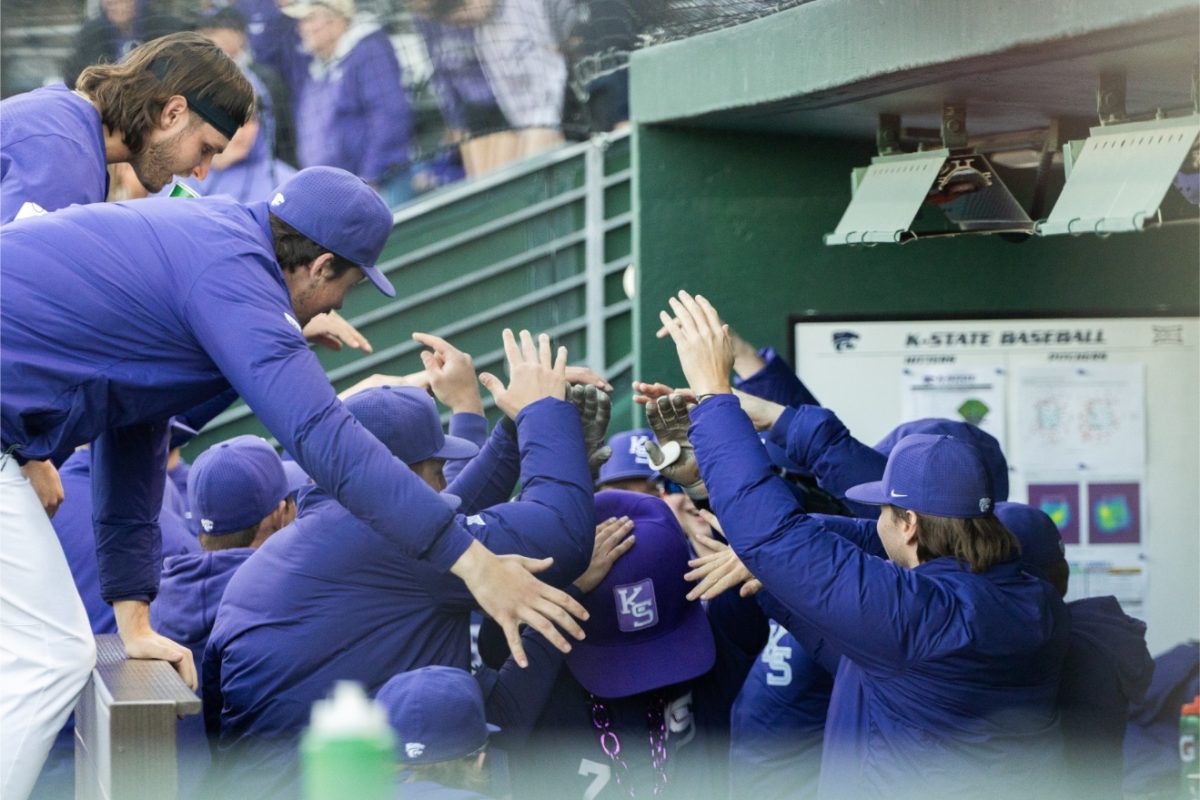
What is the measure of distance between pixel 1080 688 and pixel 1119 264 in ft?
8.47

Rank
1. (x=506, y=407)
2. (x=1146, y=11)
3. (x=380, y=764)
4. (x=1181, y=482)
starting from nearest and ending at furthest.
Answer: (x=380, y=764)
(x=1146, y=11)
(x=506, y=407)
(x=1181, y=482)

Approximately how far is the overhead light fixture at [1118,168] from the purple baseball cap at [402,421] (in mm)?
1553

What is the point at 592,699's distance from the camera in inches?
136

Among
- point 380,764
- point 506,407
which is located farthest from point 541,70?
point 380,764

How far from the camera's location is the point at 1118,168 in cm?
347

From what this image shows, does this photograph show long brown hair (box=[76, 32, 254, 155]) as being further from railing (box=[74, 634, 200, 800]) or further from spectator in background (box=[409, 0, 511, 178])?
spectator in background (box=[409, 0, 511, 178])

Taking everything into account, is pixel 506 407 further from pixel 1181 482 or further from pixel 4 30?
pixel 4 30

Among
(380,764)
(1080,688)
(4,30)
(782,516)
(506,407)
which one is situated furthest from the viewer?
(4,30)

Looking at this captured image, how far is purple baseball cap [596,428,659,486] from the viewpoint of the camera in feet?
14.6

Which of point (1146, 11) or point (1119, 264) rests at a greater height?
point (1146, 11)

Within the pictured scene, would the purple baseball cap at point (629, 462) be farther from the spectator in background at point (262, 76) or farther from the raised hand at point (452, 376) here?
the spectator in background at point (262, 76)

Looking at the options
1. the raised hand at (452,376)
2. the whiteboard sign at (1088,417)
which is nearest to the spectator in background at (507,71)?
the whiteboard sign at (1088,417)

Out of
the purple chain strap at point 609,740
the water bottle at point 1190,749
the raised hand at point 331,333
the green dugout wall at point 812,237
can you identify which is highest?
the green dugout wall at point 812,237

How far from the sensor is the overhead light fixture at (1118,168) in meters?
3.31
